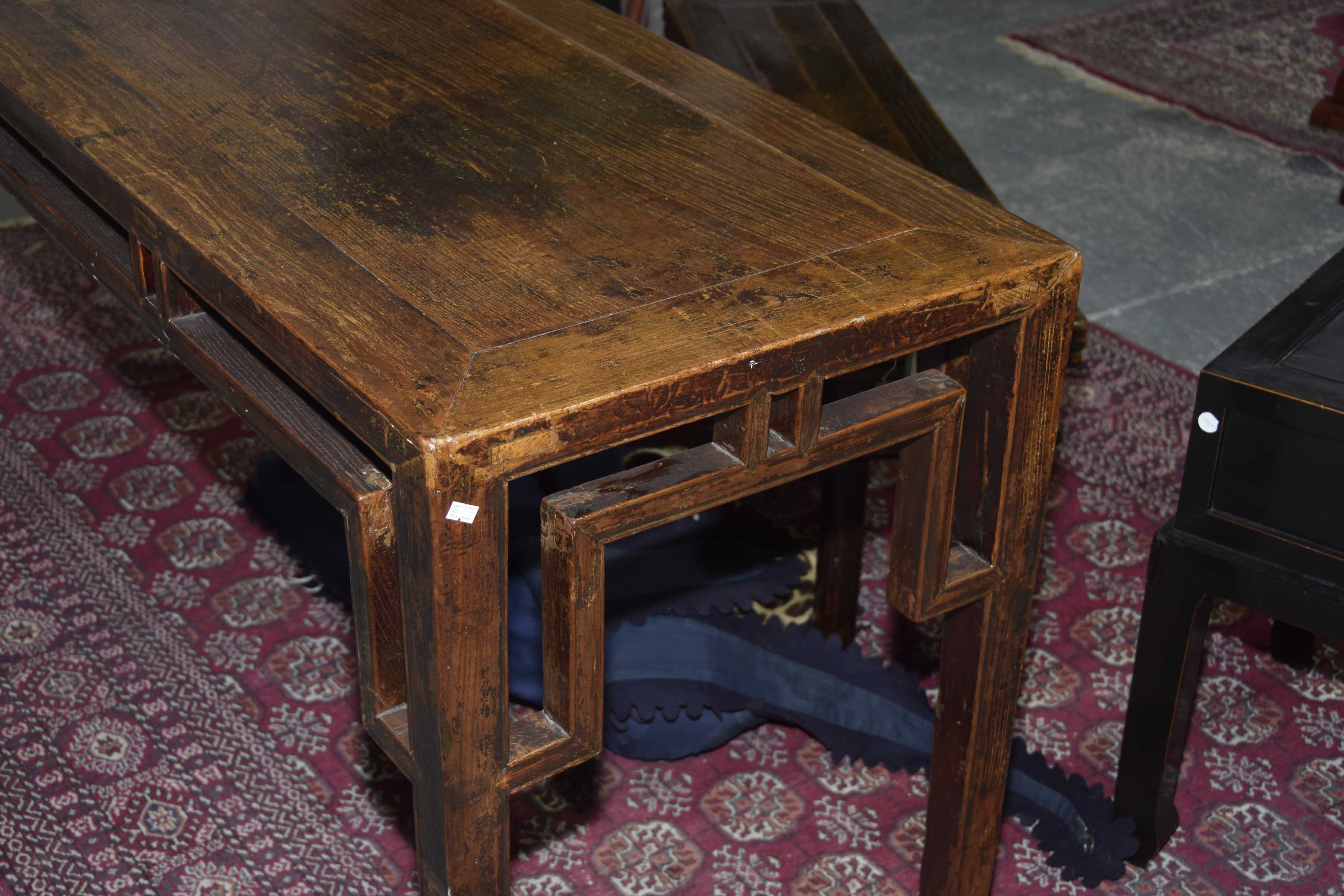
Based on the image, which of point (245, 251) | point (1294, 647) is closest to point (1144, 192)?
point (1294, 647)

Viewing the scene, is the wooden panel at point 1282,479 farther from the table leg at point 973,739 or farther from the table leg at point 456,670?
the table leg at point 456,670

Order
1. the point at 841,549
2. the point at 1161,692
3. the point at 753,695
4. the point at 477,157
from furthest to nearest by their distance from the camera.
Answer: the point at 841,549 → the point at 753,695 → the point at 1161,692 → the point at 477,157

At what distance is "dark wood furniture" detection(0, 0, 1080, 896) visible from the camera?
3.97 ft

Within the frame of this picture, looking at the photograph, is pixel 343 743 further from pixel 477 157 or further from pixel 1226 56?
pixel 1226 56

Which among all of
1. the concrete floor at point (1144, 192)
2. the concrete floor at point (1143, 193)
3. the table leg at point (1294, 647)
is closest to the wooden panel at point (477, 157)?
the table leg at point (1294, 647)

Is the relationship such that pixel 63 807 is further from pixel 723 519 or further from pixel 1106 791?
pixel 1106 791

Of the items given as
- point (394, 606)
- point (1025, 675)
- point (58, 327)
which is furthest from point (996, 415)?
point (58, 327)

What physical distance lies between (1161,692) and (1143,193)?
245cm

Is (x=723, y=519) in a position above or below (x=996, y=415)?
below

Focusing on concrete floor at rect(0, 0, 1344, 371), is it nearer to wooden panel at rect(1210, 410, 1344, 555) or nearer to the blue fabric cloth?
the blue fabric cloth

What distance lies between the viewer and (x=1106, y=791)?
207 cm

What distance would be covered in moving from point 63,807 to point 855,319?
4.32 ft

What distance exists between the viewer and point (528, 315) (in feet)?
4.23

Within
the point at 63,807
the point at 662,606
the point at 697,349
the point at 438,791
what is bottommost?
the point at 63,807
